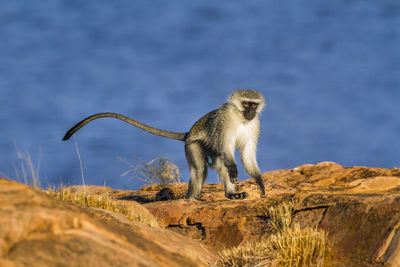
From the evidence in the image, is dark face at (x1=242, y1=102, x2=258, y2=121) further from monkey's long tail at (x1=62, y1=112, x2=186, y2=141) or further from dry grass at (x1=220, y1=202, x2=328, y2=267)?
dry grass at (x1=220, y1=202, x2=328, y2=267)

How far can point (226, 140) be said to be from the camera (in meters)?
8.04

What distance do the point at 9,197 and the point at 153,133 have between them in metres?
5.86

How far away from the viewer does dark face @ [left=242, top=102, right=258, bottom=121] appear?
8.18 metres

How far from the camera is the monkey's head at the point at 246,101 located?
26.9 ft

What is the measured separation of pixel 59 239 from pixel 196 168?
511 centimetres

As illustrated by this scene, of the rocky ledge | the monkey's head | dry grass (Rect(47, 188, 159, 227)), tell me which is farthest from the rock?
dry grass (Rect(47, 188, 159, 227))

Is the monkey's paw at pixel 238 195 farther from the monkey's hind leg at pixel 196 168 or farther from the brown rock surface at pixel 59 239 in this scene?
the brown rock surface at pixel 59 239

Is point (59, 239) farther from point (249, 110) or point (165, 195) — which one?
point (165, 195)

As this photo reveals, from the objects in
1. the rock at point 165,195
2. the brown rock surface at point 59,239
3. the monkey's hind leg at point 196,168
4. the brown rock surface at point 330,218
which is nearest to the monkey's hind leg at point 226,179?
the monkey's hind leg at point 196,168

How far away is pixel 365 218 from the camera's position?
481 centimetres

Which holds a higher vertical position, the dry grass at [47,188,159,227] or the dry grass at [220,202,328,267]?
the dry grass at [47,188,159,227]

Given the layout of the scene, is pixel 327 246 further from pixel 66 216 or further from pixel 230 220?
pixel 66 216

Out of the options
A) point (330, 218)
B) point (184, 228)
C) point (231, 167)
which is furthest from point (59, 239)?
point (231, 167)

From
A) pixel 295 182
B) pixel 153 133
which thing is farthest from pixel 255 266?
pixel 295 182
